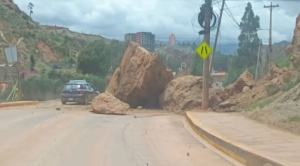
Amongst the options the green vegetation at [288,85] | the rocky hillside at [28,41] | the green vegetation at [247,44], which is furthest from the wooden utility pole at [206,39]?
the green vegetation at [247,44]

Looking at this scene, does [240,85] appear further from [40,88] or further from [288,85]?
[40,88]

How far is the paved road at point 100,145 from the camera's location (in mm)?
11242

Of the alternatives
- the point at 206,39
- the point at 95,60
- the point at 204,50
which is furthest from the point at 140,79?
the point at 95,60

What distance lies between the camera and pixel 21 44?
81.9 meters

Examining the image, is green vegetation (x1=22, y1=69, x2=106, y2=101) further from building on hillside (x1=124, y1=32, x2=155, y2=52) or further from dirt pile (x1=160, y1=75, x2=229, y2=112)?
dirt pile (x1=160, y1=75, x2=229, y2=112)

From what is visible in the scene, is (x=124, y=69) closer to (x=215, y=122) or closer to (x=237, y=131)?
(x=215, y=122)

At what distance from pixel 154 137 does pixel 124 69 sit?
16.8 metres

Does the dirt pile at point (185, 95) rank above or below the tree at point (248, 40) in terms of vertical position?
below

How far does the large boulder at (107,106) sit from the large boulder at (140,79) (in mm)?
3611

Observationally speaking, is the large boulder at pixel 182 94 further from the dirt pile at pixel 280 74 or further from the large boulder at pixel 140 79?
the dirt pile at pixel 280 74

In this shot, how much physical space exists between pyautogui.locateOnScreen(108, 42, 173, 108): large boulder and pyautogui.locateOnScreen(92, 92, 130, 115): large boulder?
361 cm

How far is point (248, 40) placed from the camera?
8638cm

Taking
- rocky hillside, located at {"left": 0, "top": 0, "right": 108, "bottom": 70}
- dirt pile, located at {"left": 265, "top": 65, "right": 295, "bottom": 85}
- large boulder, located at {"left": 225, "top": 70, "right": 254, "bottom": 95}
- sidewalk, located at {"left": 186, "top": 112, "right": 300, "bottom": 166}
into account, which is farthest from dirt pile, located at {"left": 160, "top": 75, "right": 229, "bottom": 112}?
rocky hillside, located at {"left": 0, "top": 0, "right": 108, "bottom": 70}

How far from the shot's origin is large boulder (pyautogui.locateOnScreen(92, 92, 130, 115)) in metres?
26.7
